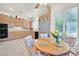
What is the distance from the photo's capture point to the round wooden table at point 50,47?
1.94 metres

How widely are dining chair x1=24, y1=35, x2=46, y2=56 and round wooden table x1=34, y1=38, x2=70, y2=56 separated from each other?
57 millimetres

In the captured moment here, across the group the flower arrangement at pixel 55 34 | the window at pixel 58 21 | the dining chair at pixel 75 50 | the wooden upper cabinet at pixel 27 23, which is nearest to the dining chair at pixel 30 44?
the wooden upper cabinet at pixel 27 23

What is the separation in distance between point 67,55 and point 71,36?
0.30m

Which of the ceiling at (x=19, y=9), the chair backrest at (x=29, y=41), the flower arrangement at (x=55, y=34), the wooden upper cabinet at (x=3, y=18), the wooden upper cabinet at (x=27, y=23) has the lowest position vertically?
the chair backrest at (x=29, y=41)

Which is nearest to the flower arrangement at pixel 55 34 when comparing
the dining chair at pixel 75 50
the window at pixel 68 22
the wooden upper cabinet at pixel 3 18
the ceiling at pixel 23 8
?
the window at pixel 68 22

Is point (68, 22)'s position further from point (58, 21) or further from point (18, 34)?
point (18, 34)

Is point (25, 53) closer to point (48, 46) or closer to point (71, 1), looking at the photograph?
point (48, 46)

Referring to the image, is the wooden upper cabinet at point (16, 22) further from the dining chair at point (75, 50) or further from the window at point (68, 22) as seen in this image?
the dining chair at point (75, 50)

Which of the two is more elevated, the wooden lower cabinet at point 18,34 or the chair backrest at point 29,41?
the wooden lower cabinet at point 18,34

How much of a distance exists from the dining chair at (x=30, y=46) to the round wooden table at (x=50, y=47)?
57 millimetres

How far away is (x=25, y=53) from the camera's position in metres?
1.96

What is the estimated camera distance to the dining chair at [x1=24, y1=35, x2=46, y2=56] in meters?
1.96

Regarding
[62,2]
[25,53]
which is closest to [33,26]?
[25,53]

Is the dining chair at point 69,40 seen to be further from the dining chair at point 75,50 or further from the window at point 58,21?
the window at point 58,21
